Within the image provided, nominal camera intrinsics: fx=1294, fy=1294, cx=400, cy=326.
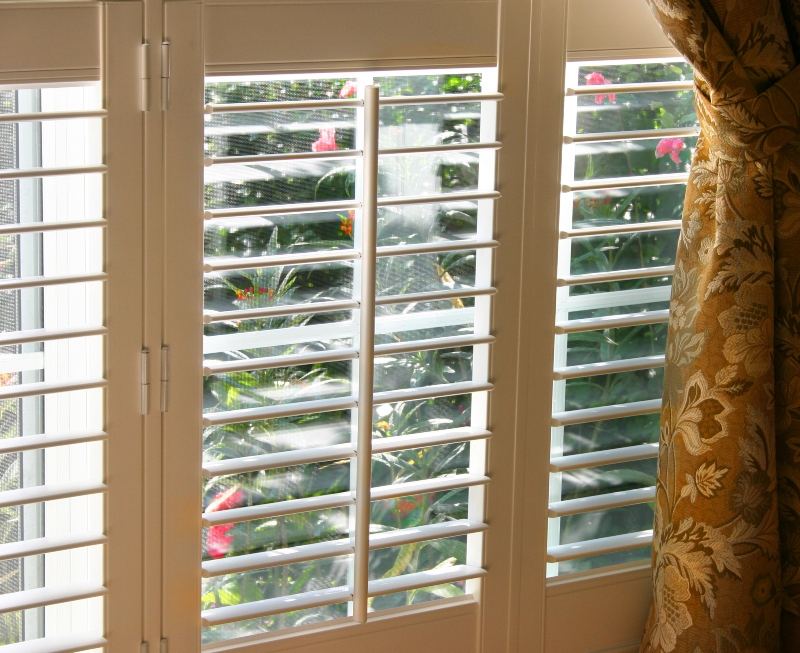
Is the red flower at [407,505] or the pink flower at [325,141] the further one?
the red flower at [407,505]

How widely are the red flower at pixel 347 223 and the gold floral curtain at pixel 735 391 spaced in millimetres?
458

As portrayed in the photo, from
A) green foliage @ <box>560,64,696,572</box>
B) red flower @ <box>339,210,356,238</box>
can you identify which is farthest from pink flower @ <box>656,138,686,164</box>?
red flower @ <box>339,210,356,238</box>

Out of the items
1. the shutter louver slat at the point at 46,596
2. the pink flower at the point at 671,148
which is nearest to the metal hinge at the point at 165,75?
the shutter louver slat at the point at 46,596

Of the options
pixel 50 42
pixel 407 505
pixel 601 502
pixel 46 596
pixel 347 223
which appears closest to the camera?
pixel 50 42

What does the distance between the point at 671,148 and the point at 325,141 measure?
519mm

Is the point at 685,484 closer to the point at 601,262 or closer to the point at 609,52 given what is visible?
the point at 601,262

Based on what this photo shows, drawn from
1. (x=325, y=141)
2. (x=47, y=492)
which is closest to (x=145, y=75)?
(x=325, y=141)

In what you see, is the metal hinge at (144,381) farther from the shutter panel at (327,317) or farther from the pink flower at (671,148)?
the pink flower at (671,148)

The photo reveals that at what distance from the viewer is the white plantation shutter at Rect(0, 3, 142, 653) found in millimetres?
1390

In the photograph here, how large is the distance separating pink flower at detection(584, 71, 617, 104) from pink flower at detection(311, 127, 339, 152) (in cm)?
38

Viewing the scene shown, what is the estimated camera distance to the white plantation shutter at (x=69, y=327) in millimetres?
1390

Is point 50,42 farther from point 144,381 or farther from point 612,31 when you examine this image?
point 612,31

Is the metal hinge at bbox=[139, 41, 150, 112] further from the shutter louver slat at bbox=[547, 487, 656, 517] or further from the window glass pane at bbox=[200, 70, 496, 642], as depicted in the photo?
the shutter louver slat at bbox=[547, 487, 656, 517]

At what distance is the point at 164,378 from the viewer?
4.94 feet
